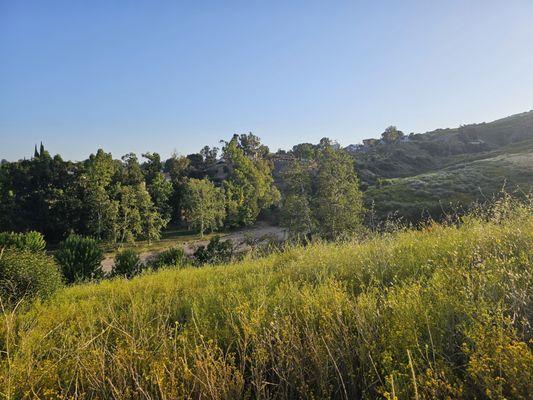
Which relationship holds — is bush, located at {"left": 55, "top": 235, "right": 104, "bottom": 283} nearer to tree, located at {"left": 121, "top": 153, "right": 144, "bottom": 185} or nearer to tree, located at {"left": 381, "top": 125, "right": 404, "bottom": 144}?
tree, located at {"left": 121, "top": 153, "right": 144, "bottom": 185}

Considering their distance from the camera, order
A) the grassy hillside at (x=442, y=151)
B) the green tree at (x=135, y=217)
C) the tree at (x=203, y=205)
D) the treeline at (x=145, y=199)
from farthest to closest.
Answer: the grassy hillside at (x=442, y=151), the tree at (x=203, y=205), the green tree at (x=135, y=217), the treeline at (x=145, y=199)

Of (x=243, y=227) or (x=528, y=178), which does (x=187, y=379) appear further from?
(x=243, y=227)

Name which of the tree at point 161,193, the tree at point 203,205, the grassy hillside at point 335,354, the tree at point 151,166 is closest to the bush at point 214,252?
the grassy hillside at point 335,354

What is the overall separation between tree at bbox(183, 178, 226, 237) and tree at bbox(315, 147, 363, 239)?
1546 centimetres

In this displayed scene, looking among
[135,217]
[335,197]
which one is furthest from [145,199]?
[335,197]

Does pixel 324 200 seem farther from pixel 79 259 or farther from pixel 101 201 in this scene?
pixel 101 201

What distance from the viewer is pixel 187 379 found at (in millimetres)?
2045

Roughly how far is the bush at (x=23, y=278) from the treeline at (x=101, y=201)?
22984 millimetres

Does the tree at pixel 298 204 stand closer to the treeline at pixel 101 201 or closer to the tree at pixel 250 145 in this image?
the treeline at pixel 101 201

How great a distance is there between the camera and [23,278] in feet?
18.4

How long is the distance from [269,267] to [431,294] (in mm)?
3486

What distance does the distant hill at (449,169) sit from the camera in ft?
80.4

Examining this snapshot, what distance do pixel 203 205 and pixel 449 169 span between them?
3111 cm

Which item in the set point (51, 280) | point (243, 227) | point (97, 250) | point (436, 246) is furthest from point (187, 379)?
point (243, 227)
